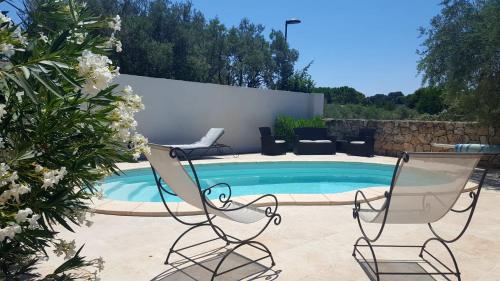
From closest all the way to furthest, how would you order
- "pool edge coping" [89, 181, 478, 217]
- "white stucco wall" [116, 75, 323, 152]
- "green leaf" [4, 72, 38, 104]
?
"green leaf" [4, 72, 38, 104] < "pool edge coping" [89, 181, 478, 217] < "white stucco wall" [116, 75, 323, 152]

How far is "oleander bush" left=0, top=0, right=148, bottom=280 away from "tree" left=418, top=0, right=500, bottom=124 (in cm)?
839

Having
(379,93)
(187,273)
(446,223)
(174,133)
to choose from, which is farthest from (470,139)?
(379,93)

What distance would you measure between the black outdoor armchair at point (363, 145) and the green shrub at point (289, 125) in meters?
1.54

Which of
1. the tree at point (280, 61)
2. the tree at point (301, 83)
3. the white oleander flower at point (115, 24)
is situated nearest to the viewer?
the white oleander flower at point (115, 24)

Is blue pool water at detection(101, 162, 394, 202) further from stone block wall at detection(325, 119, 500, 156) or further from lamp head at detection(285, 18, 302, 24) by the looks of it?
lamp head at detection(285, 18, 302, 24)

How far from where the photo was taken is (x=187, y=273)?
2805 mm

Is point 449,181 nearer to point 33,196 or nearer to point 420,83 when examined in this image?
point 33,196

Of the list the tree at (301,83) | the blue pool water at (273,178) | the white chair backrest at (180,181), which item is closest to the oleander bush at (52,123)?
the white chair backrest at (180,181)

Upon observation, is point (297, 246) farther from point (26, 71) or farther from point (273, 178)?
point (273, 178)

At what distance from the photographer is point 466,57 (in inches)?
329

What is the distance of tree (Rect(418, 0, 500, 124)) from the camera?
26.8 feet

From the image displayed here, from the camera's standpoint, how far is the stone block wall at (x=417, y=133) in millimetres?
10015

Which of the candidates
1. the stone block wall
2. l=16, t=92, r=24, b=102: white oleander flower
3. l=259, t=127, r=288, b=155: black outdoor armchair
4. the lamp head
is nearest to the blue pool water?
l=259, t=127, r=288, b=155: black outdoor armchair

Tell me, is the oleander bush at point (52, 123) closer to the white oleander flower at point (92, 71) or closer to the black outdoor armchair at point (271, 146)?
the white oleander flower at point (92, 71)
